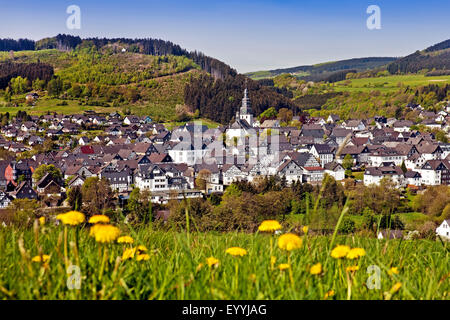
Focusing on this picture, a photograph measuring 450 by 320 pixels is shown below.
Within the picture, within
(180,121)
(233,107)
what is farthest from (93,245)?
(233,107)

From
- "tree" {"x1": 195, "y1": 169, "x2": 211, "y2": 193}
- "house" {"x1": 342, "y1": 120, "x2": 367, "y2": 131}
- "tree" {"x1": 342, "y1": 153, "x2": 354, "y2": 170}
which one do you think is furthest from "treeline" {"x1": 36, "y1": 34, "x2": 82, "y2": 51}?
"tree" {"x1": 195, "y1": 169, "x2": 211, "y2": 193}

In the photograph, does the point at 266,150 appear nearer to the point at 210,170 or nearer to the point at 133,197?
the point at 210,170

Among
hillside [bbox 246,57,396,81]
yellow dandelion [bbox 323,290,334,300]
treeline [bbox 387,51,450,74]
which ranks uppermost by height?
Answer: hillside [bbox 246,57,396,81]

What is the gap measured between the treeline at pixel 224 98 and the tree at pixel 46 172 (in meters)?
36.0

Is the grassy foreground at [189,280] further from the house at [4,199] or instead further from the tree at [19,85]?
the tree at [19,85]

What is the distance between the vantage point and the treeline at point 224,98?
2778 inches

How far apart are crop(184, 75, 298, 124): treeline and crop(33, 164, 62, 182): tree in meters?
36.0

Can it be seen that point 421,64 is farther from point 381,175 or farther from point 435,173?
point 381,175

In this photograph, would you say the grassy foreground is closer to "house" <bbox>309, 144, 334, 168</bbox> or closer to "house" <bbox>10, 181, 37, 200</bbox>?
"house" <bbox>10, 181, 37, 200</bbox>

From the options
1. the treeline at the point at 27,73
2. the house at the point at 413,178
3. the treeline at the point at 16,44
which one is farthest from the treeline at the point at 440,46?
the house at the point at 413,178

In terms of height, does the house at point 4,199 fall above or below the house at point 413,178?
above

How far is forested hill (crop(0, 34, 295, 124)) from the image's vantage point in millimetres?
70438

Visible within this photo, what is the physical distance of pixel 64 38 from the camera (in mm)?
120000

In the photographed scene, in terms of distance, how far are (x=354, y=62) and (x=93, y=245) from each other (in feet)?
643
